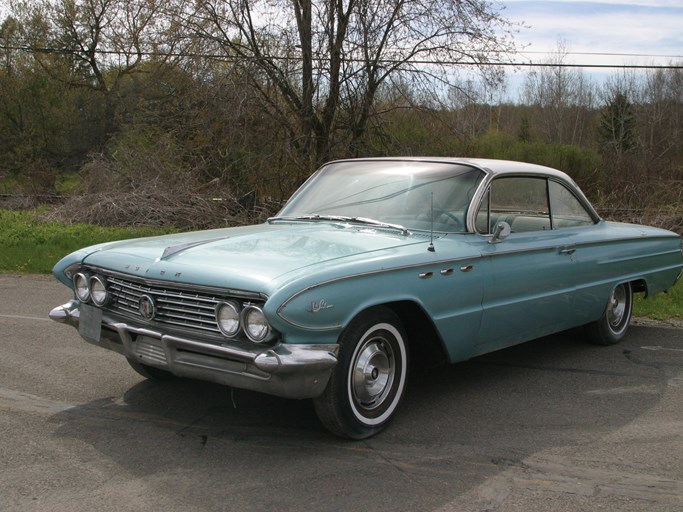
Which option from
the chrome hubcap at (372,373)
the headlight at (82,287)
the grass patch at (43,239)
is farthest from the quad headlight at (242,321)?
the grass patch at (43,239)

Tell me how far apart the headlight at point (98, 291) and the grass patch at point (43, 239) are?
656 cm

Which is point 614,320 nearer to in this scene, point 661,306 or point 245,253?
Result: point 661,306

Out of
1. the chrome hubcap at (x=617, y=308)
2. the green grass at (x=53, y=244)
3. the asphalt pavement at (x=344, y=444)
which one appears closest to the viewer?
the asphalt pavement at (x=344, y=444)

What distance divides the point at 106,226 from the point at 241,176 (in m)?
3.03

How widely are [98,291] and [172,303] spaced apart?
722mm

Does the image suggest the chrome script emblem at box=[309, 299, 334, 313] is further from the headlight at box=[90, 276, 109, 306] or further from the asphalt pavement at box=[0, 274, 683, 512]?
the headlight at box=[90, 276, 109, 306]

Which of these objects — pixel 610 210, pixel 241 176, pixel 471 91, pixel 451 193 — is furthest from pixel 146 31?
pixel 451 193

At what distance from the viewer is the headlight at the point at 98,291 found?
4.44 meters

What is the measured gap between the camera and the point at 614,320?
21.4ft

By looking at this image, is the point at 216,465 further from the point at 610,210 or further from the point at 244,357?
the point at 610,210

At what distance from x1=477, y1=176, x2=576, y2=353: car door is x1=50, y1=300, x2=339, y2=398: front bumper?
1.46m

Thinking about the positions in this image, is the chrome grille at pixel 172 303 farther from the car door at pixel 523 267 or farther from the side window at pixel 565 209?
the side window at pixel 565 209

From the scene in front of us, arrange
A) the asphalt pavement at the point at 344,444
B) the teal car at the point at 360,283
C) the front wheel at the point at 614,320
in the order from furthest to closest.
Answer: the front wheel at the point at 614,320 < the teal car at the point at 360,283 < the asphalt pavement at the point at 344,444

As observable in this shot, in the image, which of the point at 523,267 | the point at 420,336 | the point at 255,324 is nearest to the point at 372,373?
the point at 420,336
